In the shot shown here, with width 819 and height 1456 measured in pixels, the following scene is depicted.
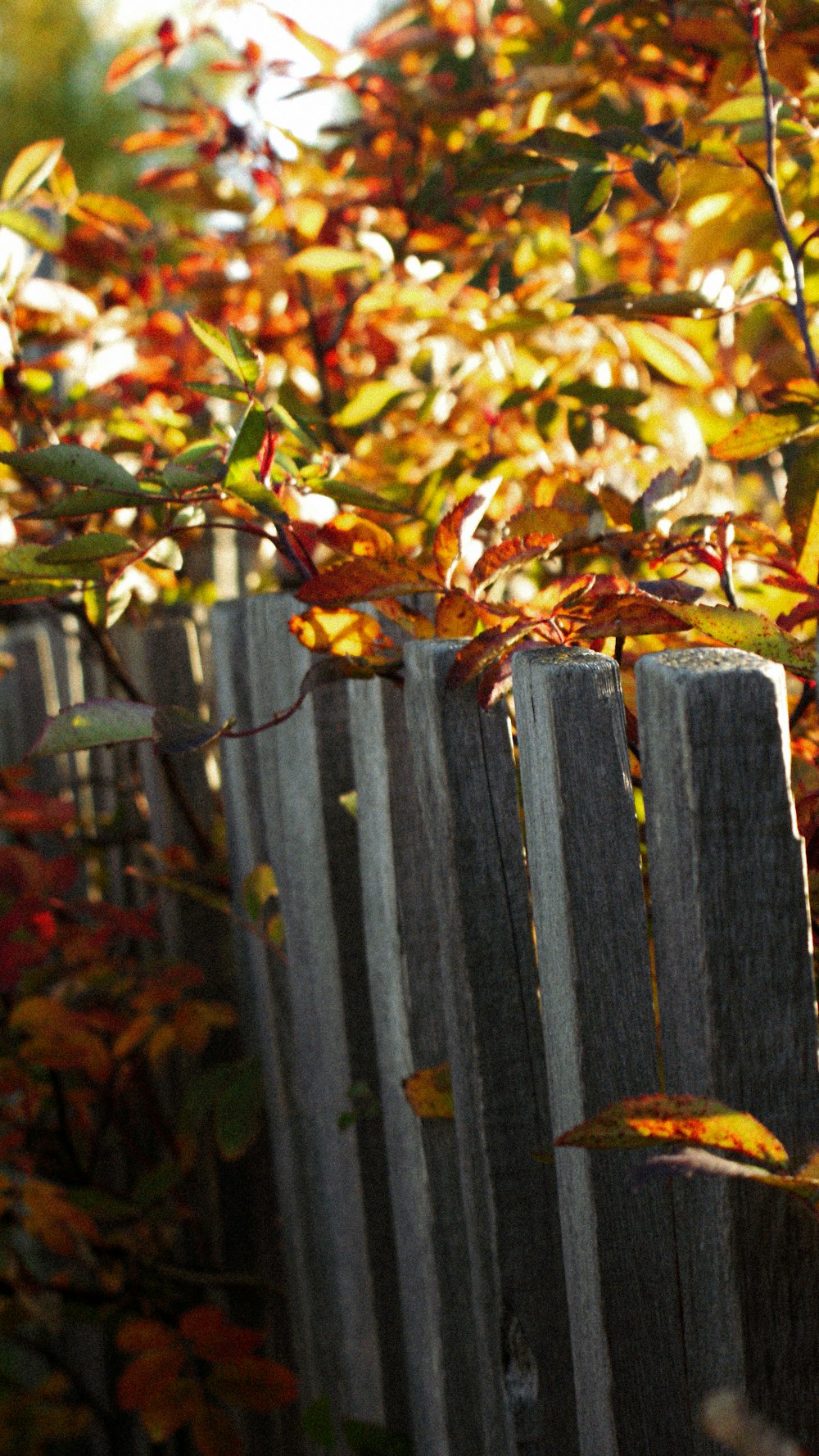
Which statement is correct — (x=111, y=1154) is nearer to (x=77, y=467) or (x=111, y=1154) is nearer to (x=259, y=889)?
(x=259, y=889)

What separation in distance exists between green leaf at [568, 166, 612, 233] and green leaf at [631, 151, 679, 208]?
0.13 ft

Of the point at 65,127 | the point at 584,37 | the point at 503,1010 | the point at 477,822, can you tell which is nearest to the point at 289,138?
the point at 584,37

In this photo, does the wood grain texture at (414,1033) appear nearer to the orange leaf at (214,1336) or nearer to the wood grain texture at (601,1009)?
the wood grain texture at (601,1009)

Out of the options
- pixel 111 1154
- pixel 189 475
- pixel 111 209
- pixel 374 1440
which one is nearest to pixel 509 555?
pixel 189 475

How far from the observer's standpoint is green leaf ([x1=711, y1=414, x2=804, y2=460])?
0.99 meters

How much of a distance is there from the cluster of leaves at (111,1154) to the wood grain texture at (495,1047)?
0.61m

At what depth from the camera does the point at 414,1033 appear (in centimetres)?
115

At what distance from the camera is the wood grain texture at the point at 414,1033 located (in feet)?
3.67

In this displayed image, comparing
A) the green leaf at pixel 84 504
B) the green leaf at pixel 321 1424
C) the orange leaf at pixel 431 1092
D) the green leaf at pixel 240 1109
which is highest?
the green leaf at pixel 84 504

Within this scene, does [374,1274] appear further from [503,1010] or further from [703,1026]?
[703,1026]

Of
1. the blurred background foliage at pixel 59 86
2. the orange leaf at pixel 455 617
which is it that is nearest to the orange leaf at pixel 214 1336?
the orange leaf at pixel 455 617

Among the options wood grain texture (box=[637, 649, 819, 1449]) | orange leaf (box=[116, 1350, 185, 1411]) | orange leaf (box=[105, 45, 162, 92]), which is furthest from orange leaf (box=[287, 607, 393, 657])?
orange leaf (box=[105, 45, 162, 92])

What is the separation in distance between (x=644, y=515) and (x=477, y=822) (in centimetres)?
32

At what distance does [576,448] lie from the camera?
144cm
